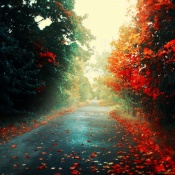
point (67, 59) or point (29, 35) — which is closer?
point (29, 35)

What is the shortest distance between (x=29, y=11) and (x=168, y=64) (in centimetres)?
1120

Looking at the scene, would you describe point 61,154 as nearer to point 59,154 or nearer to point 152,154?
point 59,154

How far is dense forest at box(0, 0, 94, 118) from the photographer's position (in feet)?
40.8

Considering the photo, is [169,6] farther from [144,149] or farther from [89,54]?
[89,54]

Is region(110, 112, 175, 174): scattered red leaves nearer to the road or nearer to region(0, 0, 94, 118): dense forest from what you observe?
the road

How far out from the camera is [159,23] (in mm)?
9930

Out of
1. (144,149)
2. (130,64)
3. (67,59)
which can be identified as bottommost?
(144,149)

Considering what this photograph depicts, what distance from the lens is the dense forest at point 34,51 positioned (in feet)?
40.8

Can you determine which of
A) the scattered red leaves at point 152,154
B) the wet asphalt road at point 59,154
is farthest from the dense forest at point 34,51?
the scattered red leaves at point 152,154

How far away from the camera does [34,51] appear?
54.3ft

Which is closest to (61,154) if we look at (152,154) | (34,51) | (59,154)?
(59,154)

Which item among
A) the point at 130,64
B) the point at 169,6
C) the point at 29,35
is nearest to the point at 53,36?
Result: the point at 29,35

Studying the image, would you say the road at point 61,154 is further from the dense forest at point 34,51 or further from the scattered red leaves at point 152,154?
the dense forest at point 34,51

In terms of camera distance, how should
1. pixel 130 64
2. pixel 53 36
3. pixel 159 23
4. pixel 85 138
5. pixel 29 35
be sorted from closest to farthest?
pixel 159 23 < pixel 85 138 < pixel 130 64 < pixel 29 35 < pixel 53 36
